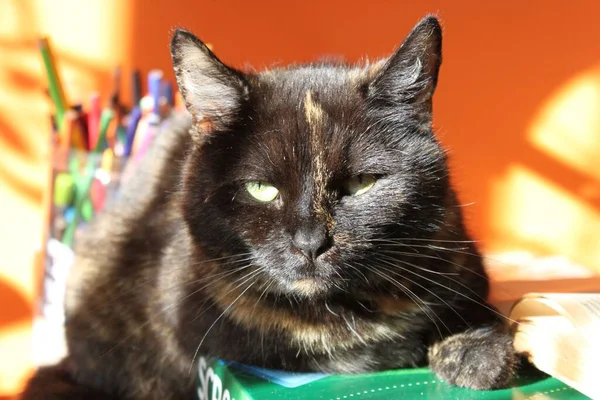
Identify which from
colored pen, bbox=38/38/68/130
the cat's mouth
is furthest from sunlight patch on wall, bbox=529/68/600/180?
colored pen, bbox=38/38/68/130

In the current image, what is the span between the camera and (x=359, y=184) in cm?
95

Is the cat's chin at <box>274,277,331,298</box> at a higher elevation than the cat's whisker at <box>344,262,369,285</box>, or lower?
lower

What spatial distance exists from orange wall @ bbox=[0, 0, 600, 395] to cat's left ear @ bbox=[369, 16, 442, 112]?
33.7 inches

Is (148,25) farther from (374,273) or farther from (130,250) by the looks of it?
(374,273)

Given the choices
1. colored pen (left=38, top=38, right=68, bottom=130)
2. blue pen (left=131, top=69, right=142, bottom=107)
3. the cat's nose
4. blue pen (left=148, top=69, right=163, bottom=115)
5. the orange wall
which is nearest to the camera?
the cat's nose

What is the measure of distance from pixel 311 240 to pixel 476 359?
349 millimetres

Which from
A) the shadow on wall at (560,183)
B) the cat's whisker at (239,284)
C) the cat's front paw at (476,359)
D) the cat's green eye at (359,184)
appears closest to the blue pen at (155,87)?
the cat's whisker at (239,284)

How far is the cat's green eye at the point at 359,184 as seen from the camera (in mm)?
939

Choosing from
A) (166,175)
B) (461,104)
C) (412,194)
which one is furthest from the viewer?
(461,104)

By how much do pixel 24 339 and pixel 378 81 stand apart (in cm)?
166

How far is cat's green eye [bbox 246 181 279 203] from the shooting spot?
942 millimetres

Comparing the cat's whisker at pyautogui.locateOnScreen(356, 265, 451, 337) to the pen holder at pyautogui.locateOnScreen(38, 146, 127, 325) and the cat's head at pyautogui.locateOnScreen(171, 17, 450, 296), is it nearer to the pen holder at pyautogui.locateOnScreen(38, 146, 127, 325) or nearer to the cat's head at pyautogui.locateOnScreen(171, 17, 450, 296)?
the cat's head at pyautogui.locateOnScreen(171, 17, 450, 296)

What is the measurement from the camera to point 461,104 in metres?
2.01

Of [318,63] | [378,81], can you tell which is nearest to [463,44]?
[318,63]
